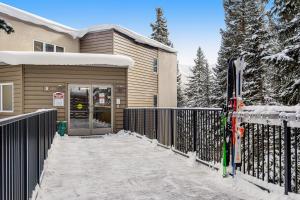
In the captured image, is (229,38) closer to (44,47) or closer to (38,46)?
(44,47)

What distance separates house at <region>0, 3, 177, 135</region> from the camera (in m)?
14.3

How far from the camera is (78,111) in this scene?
49.3 ft

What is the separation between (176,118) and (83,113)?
7249mm

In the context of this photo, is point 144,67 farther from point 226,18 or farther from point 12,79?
point 226,18

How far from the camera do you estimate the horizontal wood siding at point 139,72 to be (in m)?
17.0

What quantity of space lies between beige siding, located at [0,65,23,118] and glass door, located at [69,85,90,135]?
2.10 m

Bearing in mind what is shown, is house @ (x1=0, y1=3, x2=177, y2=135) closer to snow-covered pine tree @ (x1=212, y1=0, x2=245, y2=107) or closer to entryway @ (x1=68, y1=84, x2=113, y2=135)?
entryway @ (x1=68, y1=84, x2=113, y2=135)

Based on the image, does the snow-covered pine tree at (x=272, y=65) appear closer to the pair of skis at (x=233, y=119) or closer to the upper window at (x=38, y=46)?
the pair of skis at (x=233, y=119)

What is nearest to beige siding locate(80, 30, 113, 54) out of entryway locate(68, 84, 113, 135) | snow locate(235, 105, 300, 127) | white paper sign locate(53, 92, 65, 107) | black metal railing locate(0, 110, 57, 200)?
entryway locate(68, 84, 113, 135)

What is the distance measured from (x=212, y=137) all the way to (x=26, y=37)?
13.3m

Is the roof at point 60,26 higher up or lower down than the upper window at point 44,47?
higher up

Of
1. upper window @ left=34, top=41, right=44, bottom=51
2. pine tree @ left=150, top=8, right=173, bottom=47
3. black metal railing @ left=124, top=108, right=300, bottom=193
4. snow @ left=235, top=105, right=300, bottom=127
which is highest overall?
pine tree @ left=150, top=8, right=173, bottom=47

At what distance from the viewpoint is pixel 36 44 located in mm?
17562

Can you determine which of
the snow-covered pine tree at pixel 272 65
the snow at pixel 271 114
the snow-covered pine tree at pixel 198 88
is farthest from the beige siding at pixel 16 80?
the snow-covered pine tree at pixel 198 88
